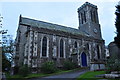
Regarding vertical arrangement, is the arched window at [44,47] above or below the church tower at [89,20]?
below

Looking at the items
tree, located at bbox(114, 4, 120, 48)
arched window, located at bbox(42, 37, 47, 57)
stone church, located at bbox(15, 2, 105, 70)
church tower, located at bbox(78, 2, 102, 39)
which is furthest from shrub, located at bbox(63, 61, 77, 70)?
church tower, located at bbox(78, 2, 102, 39)

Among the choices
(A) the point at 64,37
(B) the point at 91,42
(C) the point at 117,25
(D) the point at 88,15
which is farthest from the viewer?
(D) the point at 88,15

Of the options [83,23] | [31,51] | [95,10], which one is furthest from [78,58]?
[95,10]

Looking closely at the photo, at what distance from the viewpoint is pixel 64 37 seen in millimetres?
27000

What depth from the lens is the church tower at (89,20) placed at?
3697cm

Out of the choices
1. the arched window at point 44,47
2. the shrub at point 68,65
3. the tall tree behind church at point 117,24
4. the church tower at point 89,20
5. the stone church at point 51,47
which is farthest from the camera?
the church tower at point 89,20

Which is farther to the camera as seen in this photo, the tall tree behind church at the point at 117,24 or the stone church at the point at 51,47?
the stone church at the point at 51,47

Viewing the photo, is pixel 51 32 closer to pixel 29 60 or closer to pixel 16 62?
pixel 29 60

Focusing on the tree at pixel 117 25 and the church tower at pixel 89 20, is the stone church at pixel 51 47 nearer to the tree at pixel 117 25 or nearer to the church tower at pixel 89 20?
the tree at pixel 117 25

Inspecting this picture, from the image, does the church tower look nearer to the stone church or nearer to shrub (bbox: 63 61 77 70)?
the stone church

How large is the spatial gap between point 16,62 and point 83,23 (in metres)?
25.0

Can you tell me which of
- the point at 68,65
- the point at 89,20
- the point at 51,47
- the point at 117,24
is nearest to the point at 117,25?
the point at 117,24

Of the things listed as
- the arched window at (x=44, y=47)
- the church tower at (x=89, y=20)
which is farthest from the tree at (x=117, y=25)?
the church tower at (x=89, y=20)

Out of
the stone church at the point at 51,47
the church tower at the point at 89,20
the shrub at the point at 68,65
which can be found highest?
the church tower at the point at 89,20
